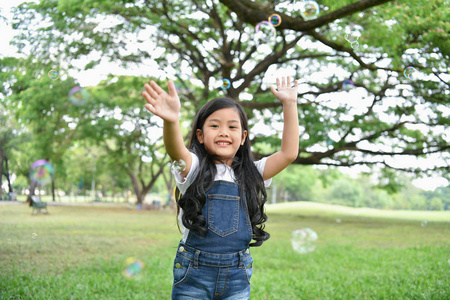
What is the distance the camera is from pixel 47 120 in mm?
16953

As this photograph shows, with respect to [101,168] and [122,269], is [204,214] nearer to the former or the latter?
[122,269]

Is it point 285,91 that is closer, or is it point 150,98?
point 150,98

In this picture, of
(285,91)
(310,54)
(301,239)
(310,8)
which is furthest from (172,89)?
(310,54)

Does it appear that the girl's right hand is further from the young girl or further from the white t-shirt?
the white t-shirt

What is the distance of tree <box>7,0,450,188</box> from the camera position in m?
8.91

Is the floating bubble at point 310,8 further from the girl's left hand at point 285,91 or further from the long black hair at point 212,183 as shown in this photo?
the long black hair at point 212,183

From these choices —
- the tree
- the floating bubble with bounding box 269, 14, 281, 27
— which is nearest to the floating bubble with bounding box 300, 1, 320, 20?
the floating bubble with bounding box 269, 14, 281, 27

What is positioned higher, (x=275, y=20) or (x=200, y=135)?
(x=275, y=20)

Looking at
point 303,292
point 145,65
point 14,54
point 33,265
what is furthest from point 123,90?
point 303,292

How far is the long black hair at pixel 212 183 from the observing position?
7.19 feet

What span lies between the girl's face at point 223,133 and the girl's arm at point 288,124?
274 mm

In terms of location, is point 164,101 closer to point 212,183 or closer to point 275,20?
point 212,183

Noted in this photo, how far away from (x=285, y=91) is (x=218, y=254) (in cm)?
103

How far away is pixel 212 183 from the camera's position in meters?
2.25
